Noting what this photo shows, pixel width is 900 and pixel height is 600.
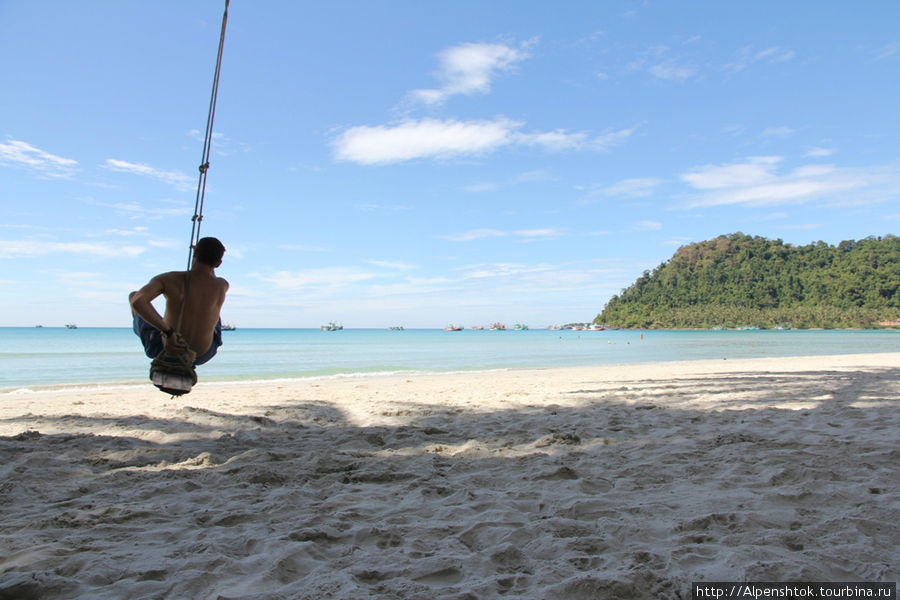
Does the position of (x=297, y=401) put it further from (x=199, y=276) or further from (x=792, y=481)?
(x=792, y=481)

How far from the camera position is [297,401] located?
27.6 ft

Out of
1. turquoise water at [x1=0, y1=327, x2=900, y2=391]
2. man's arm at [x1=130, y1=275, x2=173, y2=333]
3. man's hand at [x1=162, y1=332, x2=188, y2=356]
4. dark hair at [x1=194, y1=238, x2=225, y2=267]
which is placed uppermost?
dark hair at [x1=194, y1=238, x2=225, y2=267]

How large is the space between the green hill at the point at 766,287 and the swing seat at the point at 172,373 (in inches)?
4445

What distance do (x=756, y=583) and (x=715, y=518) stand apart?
75cm

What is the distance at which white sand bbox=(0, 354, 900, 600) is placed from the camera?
2203 mm

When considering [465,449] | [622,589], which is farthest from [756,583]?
[465,449]

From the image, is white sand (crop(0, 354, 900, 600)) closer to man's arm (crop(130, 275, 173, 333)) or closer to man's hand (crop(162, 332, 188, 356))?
man's hand (crop(162, 332, 188, 356))

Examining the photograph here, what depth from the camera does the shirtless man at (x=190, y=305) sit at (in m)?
3.97

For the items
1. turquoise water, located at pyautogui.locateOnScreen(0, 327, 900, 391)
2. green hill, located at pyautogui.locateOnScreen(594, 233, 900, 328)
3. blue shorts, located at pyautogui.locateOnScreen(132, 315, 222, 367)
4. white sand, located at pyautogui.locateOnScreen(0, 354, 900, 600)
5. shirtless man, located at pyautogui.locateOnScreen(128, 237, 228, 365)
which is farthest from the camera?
green hill, located at pyautogui.locateOnScreen(594, 233, 900, 328)

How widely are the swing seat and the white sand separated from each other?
67cm

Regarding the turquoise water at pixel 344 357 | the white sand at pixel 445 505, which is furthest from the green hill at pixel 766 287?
the white sand at pixel 445 505

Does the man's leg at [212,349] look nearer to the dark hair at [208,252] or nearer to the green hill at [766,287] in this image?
the dark hair at [208,252]

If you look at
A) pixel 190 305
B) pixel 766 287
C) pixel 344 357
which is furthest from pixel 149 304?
pixel 766 287

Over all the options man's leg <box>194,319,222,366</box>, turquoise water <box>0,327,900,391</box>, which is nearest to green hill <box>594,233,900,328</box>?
turquoise water <box>0,327,900,391</box>
